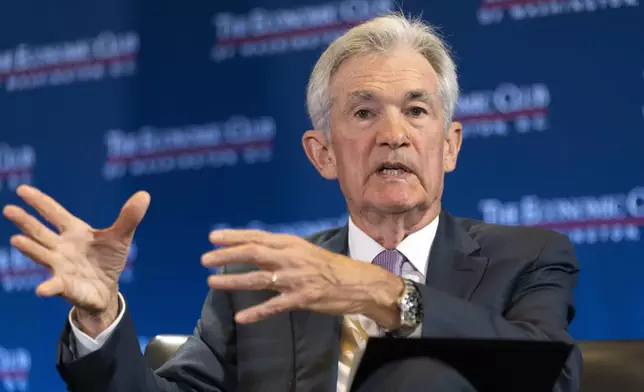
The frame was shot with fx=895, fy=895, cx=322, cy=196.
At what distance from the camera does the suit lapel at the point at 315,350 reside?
176 centimetres

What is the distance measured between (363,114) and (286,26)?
1.49m

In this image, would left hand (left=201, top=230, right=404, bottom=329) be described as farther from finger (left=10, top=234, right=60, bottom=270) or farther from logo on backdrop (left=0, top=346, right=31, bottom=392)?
logo on backdrop (left=0, top=346, right=31, bottom=392)

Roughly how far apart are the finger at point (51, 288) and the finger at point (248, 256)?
0.84ft

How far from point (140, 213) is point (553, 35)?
187cm

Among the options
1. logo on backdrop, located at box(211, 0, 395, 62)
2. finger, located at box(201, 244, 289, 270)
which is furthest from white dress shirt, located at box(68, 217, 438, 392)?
logo on backdrop, located at box(211, 0, 395, 62)

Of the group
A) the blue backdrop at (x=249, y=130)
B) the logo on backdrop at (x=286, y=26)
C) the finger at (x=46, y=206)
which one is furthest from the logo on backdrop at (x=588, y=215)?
the finger at (x=46, y=206)

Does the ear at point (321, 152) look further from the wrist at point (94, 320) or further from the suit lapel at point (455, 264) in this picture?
the wrist at point (94, 320)

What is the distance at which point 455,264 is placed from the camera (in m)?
1.90

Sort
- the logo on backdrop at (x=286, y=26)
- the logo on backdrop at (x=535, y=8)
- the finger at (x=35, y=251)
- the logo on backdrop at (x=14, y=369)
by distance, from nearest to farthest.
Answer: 1. the finger at (x=35, y=251)
2. the logo on backdrop at (x=535, y=8)
3. the logo on backdrop at (x=286, y=26)
4. the logo on backdrop at (x=14, y=369)

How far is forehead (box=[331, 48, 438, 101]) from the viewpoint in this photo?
6.44 ft

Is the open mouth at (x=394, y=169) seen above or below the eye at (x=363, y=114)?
below

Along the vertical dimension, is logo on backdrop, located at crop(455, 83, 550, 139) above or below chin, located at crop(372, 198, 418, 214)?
above

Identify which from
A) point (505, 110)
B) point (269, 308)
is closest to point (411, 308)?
point (269, 308)

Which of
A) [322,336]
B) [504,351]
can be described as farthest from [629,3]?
[504,351]
